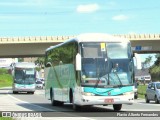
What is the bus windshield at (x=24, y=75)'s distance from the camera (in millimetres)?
57312

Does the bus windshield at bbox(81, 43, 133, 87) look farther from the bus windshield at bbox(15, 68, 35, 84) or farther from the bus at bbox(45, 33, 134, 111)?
the bus windshield at bbox(15, 68, 35, 84)

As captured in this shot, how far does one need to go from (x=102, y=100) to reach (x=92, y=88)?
0.68 metres

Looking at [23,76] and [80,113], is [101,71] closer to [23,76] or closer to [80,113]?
[80,113]

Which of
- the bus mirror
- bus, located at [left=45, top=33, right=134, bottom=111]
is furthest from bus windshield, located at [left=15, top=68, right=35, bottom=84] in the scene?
the bus mirror

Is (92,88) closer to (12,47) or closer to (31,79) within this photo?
(31,79)

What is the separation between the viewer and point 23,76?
189ft

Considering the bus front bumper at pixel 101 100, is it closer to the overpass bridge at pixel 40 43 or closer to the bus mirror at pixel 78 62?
the bus mirror at pixel 78 62

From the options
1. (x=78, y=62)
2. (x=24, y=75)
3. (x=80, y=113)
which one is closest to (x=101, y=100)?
(x=80, y=113)

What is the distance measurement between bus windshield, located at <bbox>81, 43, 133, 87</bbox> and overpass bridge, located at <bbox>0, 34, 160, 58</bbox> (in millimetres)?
40770

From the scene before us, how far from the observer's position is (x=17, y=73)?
5738cm

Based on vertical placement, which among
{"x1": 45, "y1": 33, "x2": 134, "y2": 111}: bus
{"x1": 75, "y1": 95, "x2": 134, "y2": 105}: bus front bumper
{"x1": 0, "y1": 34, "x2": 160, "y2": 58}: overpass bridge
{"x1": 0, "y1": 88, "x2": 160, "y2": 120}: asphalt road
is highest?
{"x1": 0, "y1": 34, "x2": 160, "y2": 58}: overpass bridge

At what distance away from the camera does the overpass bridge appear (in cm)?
6538

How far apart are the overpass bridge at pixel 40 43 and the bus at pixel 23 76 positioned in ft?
26.8

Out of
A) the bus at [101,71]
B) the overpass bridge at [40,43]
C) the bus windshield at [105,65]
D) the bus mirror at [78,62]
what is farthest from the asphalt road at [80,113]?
the overpass bridge at [40,43]
